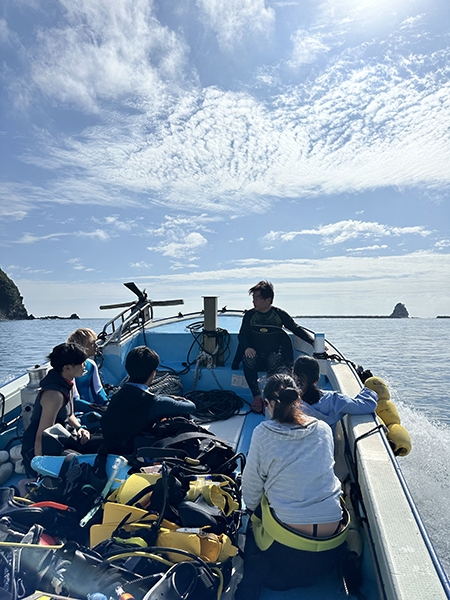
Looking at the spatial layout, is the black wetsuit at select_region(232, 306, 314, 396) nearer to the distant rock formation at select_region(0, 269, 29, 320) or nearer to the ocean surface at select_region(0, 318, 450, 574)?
the ocean surface at select_region(0, 318, 450, 574)

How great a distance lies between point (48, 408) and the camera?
2.36 meters

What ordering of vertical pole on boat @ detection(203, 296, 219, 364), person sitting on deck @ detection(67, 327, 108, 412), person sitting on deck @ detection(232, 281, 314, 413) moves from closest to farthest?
Answer: person sitting on deck @ detection(67, 327, 108, 412) < person sitting on deck @ detection(232, 281, 314, 413) < vertical pole on boat @ detection(203, 296, 219, 364)

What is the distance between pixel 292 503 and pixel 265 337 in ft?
9.57

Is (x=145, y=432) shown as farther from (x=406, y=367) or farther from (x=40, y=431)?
(x=406, y=367)

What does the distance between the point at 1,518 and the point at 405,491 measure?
189 cm

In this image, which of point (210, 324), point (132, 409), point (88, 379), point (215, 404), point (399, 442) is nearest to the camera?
point (132, 409)

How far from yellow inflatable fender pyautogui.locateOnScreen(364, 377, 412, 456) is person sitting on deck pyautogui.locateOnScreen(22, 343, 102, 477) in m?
2.02

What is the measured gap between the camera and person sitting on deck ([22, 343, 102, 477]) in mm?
2348

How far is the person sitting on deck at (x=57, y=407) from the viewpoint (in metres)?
2.35

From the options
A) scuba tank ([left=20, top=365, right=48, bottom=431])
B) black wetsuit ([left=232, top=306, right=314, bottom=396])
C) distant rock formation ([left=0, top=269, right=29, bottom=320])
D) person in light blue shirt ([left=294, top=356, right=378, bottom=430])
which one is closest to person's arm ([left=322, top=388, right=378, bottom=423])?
person in light blue shirt ([left=294, top=356, right=378, bottom=430])

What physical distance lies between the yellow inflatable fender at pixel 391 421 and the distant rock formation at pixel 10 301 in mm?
75729

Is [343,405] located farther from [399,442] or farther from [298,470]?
[298,470]

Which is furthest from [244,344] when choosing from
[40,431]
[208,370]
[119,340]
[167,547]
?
[167,547]

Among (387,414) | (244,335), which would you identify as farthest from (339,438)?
(244,335)
